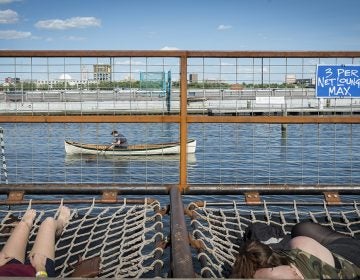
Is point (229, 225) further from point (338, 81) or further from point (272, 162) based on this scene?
point (272, 162)

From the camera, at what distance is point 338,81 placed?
233 inches

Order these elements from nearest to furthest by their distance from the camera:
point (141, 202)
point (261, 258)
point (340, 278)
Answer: point (261, 258) → point (340, 278) → point (141, 202)

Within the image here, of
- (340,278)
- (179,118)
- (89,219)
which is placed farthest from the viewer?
(179,118)

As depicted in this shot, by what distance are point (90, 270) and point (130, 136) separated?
2771 cm

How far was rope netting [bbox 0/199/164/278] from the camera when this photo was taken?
3.76 metres

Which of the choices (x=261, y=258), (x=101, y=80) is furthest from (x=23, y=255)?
(x=101, y=80)

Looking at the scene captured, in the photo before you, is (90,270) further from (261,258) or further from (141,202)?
(141,202)

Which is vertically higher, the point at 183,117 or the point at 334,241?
the point at 183,117

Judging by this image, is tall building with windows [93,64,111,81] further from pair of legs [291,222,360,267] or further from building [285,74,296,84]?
pair of legs [291,222,360,267]

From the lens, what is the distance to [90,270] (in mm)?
3576

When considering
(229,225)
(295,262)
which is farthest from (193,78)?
(295,262)

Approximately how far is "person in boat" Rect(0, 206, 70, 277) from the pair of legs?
2087 millimetres

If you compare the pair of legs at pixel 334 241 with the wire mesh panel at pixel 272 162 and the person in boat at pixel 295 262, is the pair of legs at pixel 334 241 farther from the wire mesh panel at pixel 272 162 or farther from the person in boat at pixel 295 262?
the wire mesh panel at pixel 272 162

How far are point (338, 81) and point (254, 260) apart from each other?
3.87 metres
